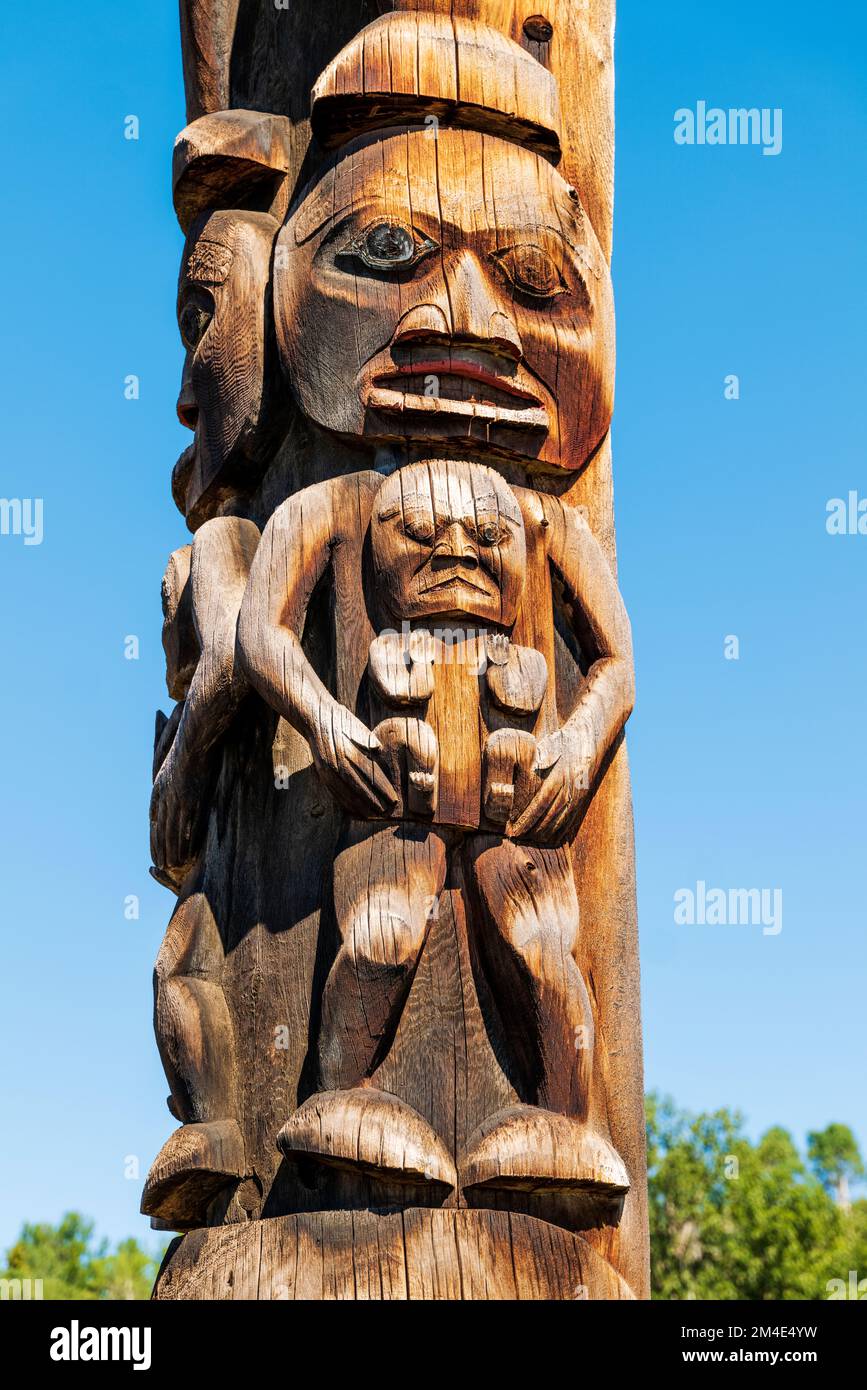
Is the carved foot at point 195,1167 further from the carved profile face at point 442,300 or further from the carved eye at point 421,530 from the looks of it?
the carved profile face at point 442,300

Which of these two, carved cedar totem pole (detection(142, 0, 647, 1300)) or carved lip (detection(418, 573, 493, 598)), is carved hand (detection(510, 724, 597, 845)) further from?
carved lip (detection(418, 573, 493, 598))

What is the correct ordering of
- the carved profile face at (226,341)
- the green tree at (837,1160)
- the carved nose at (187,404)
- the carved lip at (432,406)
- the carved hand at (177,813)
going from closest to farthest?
the carved lip at (432,406) → the carved hand at (177,813) → the carved profile face at (226,341) → the carved nose at (187,404) → the green tree at (837,1160)

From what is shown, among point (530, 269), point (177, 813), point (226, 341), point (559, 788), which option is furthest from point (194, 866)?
point (530, 269)

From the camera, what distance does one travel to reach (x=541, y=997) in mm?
4586

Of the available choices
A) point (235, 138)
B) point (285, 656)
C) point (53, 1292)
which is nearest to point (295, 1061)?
point (285, 656)

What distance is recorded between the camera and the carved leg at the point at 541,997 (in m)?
4.46

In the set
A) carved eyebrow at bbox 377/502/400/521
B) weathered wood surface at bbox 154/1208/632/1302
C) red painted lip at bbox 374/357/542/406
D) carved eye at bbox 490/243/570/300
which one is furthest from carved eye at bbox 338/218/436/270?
weathered wood surface at bbox 154/1208/632/1302

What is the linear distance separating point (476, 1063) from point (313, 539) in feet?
5.14

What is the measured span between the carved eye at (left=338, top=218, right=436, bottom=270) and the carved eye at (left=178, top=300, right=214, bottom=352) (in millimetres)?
663

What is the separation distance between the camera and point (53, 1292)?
958 inches

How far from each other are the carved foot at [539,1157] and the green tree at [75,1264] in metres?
21.7

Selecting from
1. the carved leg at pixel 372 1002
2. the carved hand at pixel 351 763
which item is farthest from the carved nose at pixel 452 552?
the carved leg at pixel 372 1002

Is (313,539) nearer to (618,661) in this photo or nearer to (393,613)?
(393,613)

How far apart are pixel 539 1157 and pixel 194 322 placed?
2.90 m
